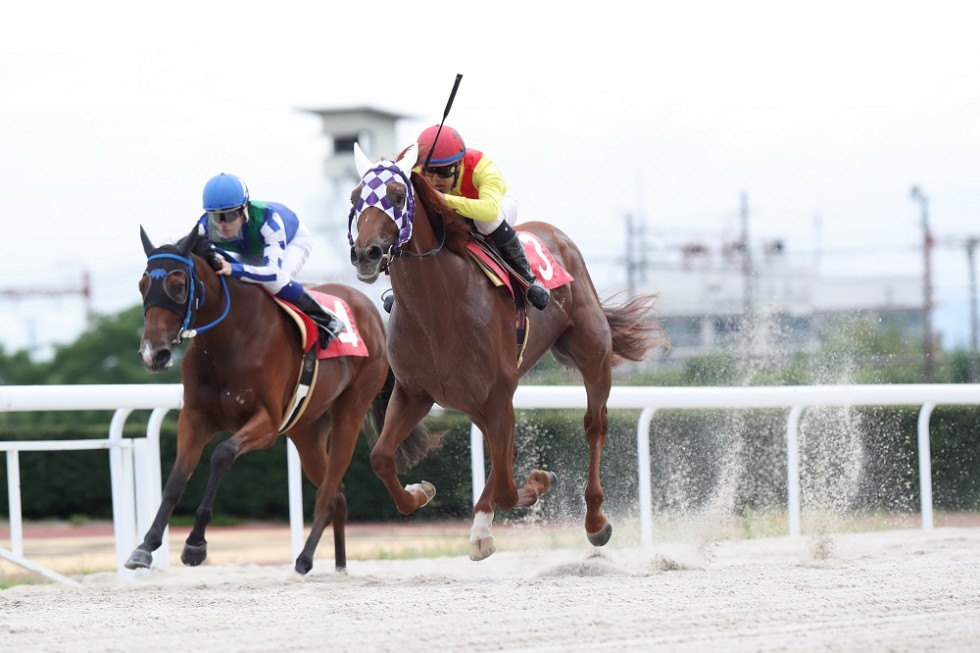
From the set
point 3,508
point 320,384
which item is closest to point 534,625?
point 320,384

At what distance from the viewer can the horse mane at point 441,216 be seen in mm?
5285

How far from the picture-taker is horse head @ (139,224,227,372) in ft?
17.1

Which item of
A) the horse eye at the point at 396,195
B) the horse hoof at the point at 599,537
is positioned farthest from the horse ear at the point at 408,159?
the horse hoof at the point at 599,537

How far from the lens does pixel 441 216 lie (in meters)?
5.33

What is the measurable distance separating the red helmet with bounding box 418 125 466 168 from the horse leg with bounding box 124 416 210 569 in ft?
4.71

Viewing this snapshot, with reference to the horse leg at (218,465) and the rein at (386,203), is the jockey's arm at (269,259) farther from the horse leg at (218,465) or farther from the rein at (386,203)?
the rein at (386,203)

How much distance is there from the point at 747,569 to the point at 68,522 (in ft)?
31.9

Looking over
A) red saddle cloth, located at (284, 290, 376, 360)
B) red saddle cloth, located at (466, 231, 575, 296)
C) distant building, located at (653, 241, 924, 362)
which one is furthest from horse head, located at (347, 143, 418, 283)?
distant building, located at (653, 241, 924, 362)

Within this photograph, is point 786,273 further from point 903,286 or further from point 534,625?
point 534,625

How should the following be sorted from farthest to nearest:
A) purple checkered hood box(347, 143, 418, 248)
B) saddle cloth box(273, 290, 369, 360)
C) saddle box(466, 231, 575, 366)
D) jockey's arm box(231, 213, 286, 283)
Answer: saddle cloth box(273, 290, 369, 360)
jockey's arm box(231, 213, 286, 283)
saddle box(466, 231, 575, 366)
purple checkered hood box(347, 143, 418, 248)

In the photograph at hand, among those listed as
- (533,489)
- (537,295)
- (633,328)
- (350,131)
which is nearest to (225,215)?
(537,295)

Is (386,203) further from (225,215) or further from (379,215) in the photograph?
(225,215)

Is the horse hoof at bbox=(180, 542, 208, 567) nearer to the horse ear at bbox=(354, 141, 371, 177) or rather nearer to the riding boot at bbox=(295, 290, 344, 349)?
the riding boot at bbox=(295, 290, 344, 349)

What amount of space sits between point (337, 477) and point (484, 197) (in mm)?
1724
